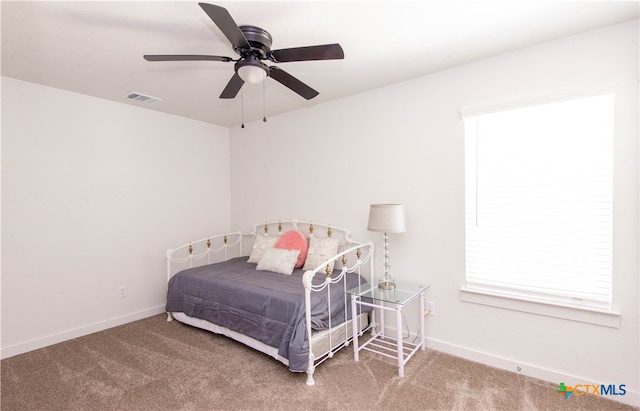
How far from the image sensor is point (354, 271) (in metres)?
3.27

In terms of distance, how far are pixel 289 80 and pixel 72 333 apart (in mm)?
3268

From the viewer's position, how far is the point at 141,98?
3369 mm

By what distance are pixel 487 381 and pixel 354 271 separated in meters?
1.44

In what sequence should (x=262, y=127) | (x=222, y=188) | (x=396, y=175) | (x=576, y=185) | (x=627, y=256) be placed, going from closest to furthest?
(x=627, y=256), (x=576, y=185), (x=396, y=175), (x=262, y=127), (x=222, y=188)

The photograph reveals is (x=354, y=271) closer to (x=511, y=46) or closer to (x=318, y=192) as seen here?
(x=318, y=192)

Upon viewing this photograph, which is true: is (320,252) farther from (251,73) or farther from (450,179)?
(251,73)

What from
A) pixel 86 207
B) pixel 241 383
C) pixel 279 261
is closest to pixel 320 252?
pixel 279 261

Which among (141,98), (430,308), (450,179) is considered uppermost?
(141,98)

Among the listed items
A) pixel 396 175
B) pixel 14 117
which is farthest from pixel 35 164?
pixel 396 175

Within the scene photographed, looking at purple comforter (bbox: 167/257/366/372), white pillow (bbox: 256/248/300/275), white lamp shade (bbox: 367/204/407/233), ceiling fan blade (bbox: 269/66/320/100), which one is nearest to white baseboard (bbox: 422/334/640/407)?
purple comforter (bbox: 167/257/366/372)

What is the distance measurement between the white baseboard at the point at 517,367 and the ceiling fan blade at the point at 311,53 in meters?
2.47

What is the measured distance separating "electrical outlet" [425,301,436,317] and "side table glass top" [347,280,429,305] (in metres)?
0.17

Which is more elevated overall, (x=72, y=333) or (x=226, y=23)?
(x=226, y=23)

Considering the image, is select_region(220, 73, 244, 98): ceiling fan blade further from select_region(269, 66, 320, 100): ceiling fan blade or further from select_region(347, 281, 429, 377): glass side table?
select_region(347, 281, 429, 377): glass side table
